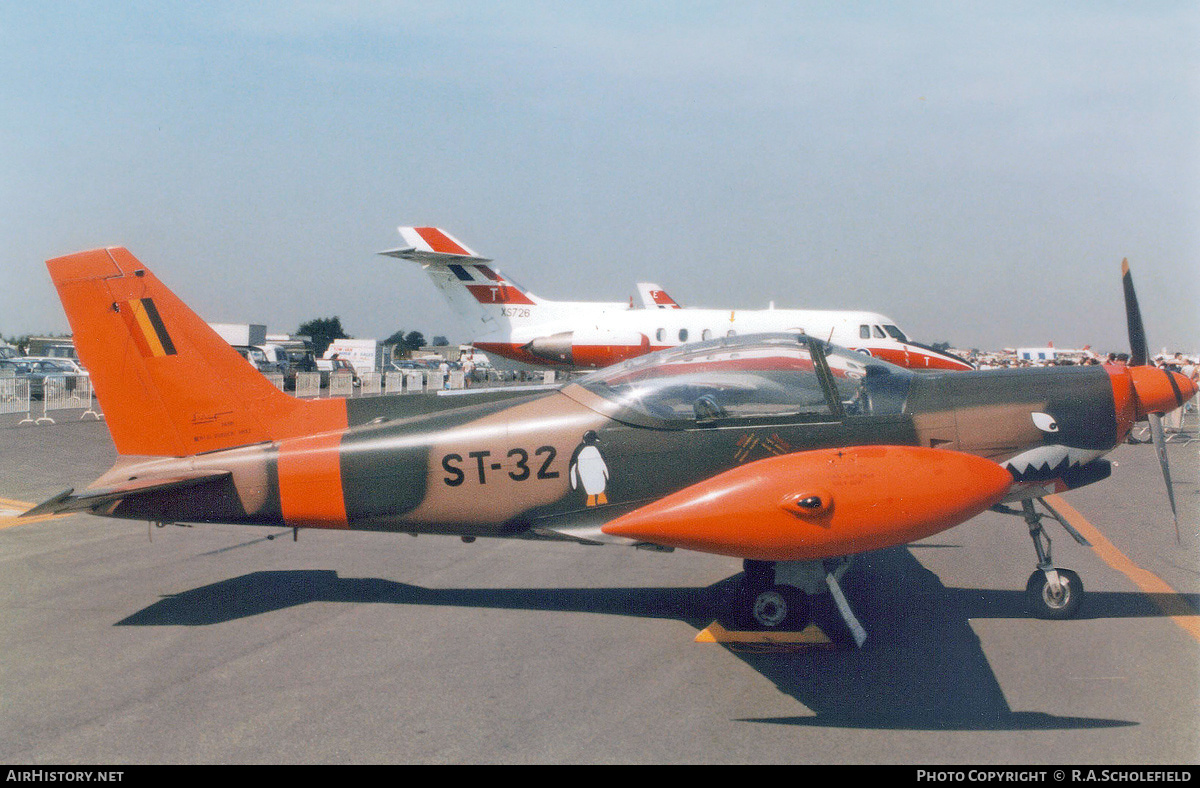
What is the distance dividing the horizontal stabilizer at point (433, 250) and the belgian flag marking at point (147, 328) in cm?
2252

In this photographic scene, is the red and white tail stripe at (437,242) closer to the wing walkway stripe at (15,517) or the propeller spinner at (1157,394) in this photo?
the wing walkway stripe at (15,517)

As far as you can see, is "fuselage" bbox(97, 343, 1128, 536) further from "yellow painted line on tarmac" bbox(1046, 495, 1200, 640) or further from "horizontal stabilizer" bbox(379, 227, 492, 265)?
"horizontal stabilizer" bbox(379, 227, 492, 265)

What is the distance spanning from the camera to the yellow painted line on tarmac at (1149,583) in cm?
580

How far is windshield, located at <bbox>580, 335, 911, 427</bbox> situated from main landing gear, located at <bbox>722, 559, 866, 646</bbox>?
1.01m

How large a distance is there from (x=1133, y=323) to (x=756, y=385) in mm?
2976

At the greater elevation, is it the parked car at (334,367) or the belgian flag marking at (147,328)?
the belgian flag marking at (147,328)

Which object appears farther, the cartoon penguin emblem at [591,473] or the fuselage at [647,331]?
the fuselage at [647,331]

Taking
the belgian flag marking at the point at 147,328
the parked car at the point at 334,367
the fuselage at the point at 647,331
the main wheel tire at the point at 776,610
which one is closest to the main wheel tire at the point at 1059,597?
the main wheel tire at the point at 776,610

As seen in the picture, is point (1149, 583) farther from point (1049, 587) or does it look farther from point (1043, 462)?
point (1043, 462)

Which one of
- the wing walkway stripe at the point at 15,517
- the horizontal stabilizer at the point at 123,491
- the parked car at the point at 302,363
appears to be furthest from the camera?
the parked car at the point at 302,363

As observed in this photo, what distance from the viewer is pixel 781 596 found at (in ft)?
18.3

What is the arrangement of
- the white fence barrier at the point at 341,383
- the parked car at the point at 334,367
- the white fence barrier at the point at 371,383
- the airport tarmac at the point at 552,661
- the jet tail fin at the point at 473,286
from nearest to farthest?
the airport tarmac at the point at 552,661
the jet tail fin at the point at 473,286
the white fence barrier at the point at 341,383
the white fence barrier at the point at 371,383
the parked car at the point at 334,367

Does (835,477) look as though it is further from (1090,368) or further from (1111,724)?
(1090,368)

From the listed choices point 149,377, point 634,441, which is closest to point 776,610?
point 634,441
